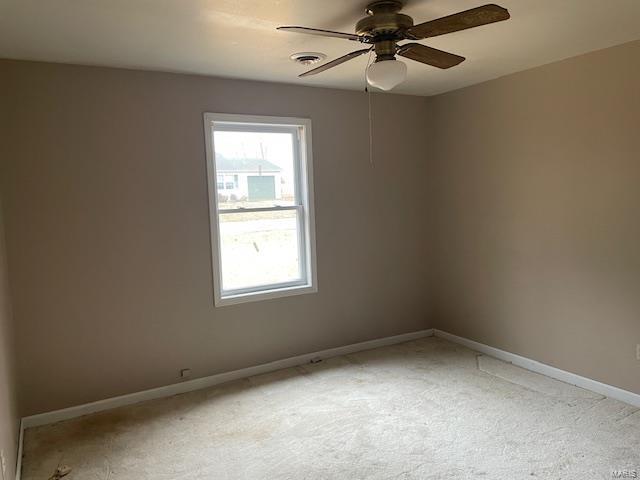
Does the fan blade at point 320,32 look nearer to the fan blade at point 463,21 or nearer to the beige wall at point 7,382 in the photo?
the fan blade at point 463,21

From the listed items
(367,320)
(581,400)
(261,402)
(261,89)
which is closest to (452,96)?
(261,89)

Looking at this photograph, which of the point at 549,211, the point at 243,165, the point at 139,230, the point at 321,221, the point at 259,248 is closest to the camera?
the point at 139,230

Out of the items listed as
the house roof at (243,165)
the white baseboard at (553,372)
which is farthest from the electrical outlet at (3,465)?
the white baseboard at (553,372)

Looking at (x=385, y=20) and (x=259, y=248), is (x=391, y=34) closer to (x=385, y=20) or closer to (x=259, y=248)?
(x=385, y=20)

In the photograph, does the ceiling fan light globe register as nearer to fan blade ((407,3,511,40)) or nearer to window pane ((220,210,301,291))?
fan blade ((407,3,511,40))

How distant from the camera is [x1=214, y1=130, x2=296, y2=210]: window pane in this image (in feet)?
12.6

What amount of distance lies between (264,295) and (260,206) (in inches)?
29.8

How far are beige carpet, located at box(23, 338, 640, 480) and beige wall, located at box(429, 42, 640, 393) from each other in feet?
1.45

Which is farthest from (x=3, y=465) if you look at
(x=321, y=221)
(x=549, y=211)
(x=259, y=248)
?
(x=549, y=211)

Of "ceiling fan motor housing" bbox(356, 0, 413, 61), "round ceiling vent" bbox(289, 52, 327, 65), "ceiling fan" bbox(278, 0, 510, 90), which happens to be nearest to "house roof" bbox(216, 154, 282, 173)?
"round ceiling vent" bbox(289, 52, 327, 65)

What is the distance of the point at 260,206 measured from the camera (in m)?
4.00

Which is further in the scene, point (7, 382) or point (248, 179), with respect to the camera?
point (248, 179)

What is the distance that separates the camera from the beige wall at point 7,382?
2.20 metres

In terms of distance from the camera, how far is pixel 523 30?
2723 millimetres
